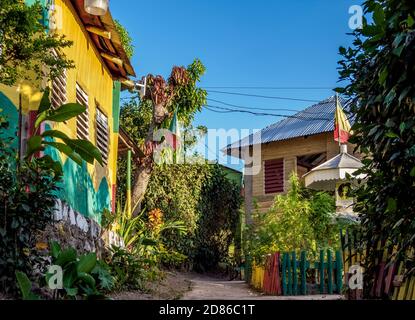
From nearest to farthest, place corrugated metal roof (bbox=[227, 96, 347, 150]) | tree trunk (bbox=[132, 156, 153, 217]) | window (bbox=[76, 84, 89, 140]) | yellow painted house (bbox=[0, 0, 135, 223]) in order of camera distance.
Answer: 1. yellow painted house (bbox=[0, 0, 135, 223])
2. window (bbox=[76, 84, 89, 140])
3. tree trunk (bbox=[132, 156, 153, 217])
4. corrugated metal roof (bbox=[227, 96, 347, 150])

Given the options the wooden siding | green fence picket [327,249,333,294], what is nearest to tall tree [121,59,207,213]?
the wooden siding

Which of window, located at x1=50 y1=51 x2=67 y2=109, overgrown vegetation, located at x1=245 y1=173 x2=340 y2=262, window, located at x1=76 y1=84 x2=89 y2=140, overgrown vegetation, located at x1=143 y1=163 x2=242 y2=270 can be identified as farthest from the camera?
overgrown vegetation, located at x1=143 y1=163 x2=242 y2=270

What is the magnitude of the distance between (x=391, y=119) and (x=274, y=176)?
17.4 m

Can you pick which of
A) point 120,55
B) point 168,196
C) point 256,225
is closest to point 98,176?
point 120,55

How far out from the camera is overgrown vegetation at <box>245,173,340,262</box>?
508 inches

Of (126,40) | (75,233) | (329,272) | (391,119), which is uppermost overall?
(126,40)

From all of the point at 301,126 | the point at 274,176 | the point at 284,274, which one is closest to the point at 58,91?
the point at 284,274

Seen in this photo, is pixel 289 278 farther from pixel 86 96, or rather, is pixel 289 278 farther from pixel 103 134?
pixel 86 96

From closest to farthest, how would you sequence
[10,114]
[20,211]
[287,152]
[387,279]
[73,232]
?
1. [387,279]
2. [20,211]
3. [10,114]
4. [73,232]
5. [287,152]

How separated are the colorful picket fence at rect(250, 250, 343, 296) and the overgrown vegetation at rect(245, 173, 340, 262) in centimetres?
86

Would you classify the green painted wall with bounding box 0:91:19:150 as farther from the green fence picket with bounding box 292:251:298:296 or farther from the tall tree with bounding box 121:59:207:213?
the tall tree with bounding box 121:59:207:213

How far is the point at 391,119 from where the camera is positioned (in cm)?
436

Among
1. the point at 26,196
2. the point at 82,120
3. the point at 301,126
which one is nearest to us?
the point at 26,196
